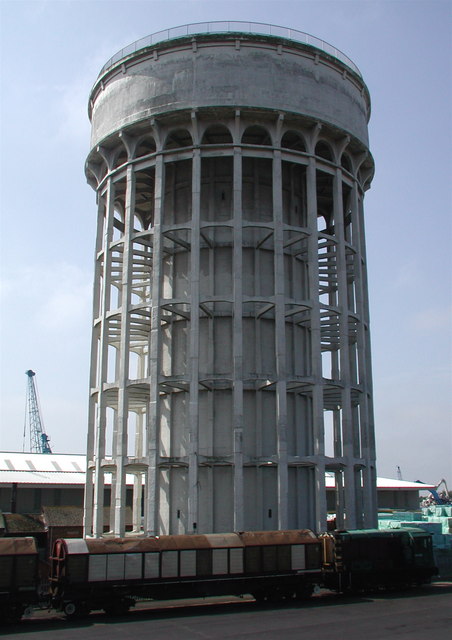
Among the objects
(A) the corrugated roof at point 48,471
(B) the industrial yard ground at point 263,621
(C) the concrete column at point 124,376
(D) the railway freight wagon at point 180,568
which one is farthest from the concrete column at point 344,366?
(A) the corrugated roof at point 48,471

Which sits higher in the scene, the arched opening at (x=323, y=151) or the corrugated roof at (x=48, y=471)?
the arched opening at (x=323, y=151)

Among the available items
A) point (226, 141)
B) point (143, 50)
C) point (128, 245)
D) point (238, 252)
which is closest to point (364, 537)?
point (238, 252)

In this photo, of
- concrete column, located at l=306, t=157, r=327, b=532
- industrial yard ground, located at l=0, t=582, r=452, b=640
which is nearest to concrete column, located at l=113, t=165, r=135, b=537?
industrial yard ground, located at l=0, t=582, r=452, b=640

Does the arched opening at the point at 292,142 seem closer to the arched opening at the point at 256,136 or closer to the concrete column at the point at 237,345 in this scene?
the arched opening at the point at 256,136

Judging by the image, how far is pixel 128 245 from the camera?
125 ft

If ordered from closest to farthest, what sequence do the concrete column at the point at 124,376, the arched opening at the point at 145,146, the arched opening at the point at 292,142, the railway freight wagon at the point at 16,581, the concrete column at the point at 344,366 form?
1. the railway freight wagon at the point at 16,581
2. the concrete column at the point at 124,376
3. the concrete column at the point at 344,366
4. the arched opening at the point at 145,146
5. the arched opening at the point at 292,142

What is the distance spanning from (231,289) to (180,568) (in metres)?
16.3

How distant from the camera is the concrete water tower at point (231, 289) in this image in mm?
35281

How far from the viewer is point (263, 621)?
23406mm

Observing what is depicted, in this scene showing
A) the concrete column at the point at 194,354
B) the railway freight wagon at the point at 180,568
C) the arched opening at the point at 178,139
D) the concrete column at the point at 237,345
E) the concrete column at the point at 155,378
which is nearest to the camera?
the railway freight wagon at the point at 180,568

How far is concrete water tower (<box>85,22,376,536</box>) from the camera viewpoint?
35.3 meters

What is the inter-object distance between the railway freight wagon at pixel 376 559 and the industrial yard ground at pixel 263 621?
1092 mm

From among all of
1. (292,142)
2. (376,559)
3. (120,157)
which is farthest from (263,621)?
(120,157)

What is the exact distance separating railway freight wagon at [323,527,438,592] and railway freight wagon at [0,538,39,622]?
1236 centimetres
